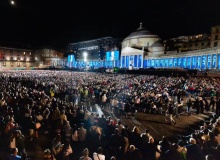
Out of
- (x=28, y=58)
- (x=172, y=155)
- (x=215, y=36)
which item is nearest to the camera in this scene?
(x=172, y=155)

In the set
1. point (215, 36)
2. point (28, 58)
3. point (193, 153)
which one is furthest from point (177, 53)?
point (28, 58)

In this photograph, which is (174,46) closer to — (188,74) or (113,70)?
(113,70)

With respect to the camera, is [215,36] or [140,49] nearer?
[215,36]

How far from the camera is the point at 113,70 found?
54.7 metres

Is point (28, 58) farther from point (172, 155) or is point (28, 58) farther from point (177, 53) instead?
point (172, 155)

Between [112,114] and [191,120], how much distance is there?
5.62 m

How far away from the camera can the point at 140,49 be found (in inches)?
3465

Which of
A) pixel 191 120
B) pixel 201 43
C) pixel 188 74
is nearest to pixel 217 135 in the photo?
pixel 191 120

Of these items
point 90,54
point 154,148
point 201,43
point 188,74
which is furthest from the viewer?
point 90,54

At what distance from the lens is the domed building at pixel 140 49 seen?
83062mm

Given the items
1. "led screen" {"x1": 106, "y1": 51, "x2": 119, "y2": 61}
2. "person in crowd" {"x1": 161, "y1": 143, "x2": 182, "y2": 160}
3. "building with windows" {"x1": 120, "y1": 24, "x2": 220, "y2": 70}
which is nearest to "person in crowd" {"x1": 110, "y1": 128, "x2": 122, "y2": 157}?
"person in crowd" {"x1": 161, "y1": 143, "x2": 182, "y2": 160}

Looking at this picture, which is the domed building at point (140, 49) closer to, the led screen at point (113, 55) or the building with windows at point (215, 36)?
the led screen at point (113, 55)

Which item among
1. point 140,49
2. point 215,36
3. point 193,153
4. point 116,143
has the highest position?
point 215,36

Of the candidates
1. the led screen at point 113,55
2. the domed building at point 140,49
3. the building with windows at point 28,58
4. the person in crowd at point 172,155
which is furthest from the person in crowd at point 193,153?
the building with windows at point 28,58
